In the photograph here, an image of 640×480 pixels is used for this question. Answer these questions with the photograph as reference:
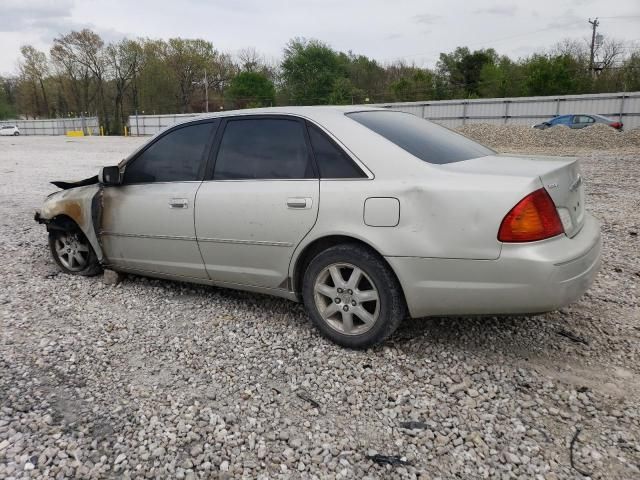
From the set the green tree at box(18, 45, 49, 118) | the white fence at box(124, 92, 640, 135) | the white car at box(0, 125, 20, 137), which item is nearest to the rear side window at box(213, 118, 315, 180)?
the white fence at box(124, 92, 640, 135)

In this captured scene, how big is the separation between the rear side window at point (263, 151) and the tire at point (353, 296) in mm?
642

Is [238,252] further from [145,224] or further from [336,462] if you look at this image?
[336,462]

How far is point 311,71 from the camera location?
6269cm

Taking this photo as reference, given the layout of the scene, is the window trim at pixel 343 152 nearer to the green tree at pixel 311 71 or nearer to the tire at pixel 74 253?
the tire at pixel 74 253

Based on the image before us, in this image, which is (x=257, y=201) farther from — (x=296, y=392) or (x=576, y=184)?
(x=576, y=184)

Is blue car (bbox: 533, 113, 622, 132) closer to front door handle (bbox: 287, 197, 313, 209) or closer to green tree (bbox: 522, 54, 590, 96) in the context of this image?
green tree (bbox: 522, 54, 590, 96)

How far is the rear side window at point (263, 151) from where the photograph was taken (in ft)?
11.9

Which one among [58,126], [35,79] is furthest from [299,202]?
[35,79]

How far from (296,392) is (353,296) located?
2.35 ft

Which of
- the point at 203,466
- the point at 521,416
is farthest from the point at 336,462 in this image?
the point at 521,416

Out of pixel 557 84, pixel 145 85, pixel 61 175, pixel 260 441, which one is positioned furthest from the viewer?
pixel 145 85

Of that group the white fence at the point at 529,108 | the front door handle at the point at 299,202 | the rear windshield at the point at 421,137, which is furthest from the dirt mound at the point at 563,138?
the front door handle at the point at 299,202

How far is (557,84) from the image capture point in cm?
4203

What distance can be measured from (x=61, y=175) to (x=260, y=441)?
14.4 metres
